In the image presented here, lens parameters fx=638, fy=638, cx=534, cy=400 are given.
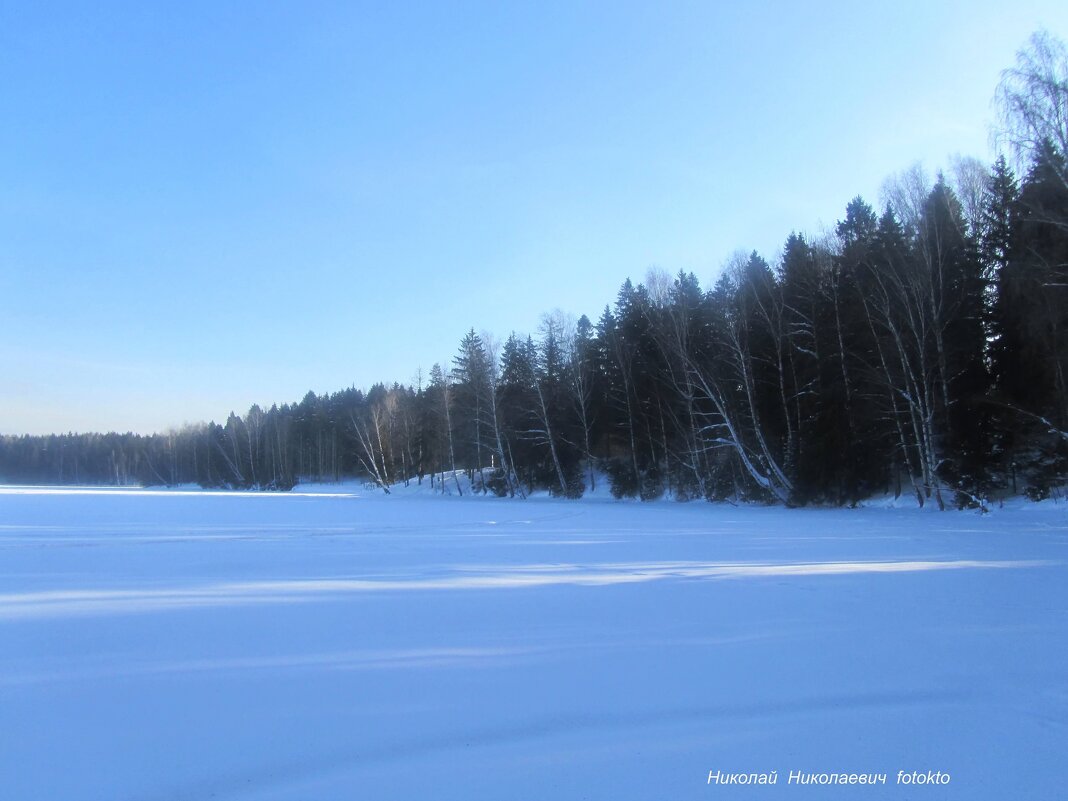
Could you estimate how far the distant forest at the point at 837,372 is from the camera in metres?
20.7

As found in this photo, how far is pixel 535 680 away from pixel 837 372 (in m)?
26.9

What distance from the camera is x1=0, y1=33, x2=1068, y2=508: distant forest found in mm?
20734

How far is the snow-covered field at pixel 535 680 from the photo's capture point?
358 centimetres

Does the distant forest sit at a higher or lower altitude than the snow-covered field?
higher

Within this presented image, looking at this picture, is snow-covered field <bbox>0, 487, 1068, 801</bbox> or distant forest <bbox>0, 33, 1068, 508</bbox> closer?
snow-covered field <bbox>0, 487, 1068, 801</bbox>

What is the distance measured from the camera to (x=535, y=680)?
5.04m

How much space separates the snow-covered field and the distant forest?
1291 centimetres

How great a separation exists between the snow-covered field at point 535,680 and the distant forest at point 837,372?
1291 cm

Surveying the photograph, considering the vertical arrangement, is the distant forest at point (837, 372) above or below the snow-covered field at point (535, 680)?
above

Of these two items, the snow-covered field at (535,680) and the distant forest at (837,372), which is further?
the distant forest at (837,372)

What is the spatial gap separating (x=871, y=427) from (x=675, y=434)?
13.4m

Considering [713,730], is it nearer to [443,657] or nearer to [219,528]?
[443,657]

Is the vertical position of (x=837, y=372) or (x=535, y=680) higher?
(x=837, y=372)

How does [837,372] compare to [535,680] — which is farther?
[837,372]
